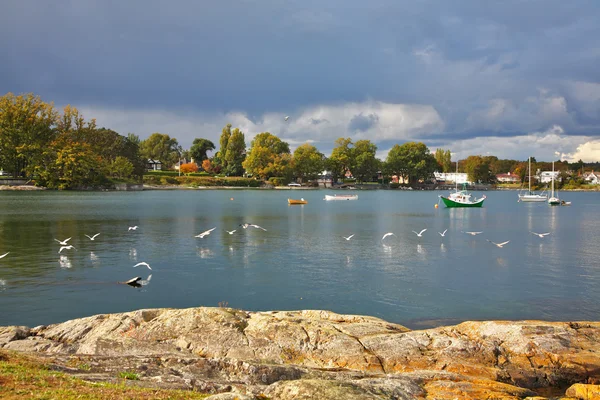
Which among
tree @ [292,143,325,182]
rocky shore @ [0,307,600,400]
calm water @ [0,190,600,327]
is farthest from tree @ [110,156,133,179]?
rocky shore @ [0,307,600,400]

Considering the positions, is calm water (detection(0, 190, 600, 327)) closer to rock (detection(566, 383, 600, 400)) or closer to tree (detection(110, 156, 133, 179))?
rock (detection(566, 383, 600, 400))

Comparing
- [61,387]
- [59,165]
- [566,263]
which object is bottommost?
[566,263]

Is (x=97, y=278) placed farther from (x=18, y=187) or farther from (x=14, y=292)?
(x=18, y=187)

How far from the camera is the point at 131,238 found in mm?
39750

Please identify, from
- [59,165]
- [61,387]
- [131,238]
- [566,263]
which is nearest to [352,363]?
[61,387]

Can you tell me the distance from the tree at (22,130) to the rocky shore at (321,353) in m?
122

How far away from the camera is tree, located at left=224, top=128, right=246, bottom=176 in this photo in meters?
193

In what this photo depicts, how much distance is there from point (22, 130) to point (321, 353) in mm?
130830

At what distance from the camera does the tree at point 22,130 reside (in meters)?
115

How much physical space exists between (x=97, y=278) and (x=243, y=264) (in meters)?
8.66

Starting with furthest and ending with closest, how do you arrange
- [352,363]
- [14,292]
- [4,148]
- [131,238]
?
[4,148]
[131,238]
[14,292]
[352,363]

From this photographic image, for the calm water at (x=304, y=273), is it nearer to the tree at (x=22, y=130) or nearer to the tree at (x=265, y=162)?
the tree at (x=22, y=130)

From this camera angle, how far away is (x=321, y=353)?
11750mm

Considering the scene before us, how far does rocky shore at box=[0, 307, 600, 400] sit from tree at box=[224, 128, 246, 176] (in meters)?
182
